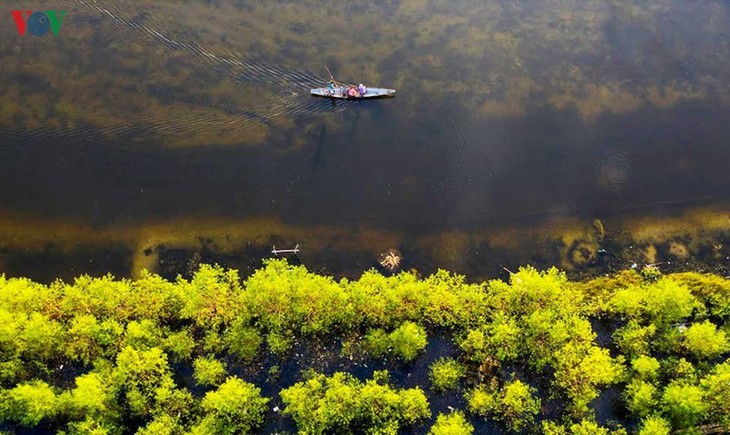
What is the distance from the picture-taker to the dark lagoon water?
27.9 metres

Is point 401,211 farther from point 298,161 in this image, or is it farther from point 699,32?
point 699,32

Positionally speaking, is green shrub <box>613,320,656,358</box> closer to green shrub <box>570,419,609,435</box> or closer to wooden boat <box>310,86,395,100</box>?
green shrub <box>570,419,609,435</box>

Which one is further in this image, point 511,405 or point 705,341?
point 705,341

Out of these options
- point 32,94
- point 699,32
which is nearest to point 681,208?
point 699,32

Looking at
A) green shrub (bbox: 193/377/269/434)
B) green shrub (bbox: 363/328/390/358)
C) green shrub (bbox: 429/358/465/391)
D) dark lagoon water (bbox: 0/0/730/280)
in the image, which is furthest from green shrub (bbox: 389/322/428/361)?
green shrub (bbox: 193/377/269/434)

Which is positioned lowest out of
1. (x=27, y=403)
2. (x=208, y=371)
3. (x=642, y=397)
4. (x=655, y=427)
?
(x=655, y=427)

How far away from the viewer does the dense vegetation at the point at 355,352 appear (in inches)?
882

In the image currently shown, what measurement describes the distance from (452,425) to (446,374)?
7.27 feet

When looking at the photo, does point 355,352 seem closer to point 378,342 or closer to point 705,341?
point 378,342

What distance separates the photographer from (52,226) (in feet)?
90.7

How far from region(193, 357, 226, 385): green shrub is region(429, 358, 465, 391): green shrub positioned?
8.66 meters

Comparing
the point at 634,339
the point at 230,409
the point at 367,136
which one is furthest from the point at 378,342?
the point at 367,136

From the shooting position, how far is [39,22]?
32.7 m

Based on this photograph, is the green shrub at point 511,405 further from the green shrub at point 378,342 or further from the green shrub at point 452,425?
Result: the green shrub at point 378,342
